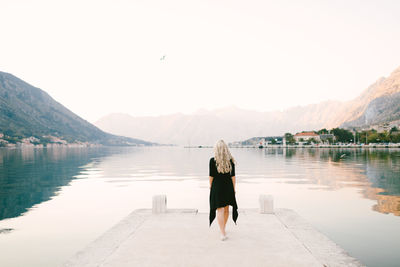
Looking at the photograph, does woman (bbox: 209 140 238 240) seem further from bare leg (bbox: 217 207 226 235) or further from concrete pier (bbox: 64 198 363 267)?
concrete pier (bbox: 64 198 363 267)

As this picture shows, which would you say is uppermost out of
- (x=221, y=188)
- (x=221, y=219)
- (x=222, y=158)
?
(x=222, y=158)

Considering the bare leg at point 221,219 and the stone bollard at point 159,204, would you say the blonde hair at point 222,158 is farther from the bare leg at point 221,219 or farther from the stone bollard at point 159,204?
the stone bollard at point 159,204

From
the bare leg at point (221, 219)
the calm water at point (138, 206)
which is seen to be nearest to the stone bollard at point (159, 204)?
the calm water at point (138, 206)

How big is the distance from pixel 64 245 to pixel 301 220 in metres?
9.47

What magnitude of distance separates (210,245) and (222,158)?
2.58 meters

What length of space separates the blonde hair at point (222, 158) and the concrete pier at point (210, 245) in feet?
7.20

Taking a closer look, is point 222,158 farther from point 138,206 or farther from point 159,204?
point 138,206

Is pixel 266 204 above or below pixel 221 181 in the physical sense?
below

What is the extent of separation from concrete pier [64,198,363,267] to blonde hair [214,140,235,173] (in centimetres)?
219

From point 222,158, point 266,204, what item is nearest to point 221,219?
point 222,158

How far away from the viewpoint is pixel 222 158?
981 cm

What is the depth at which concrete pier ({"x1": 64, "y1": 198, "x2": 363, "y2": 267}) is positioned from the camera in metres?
8.00

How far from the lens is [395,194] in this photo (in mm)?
23016

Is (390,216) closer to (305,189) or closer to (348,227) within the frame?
(348,227)
